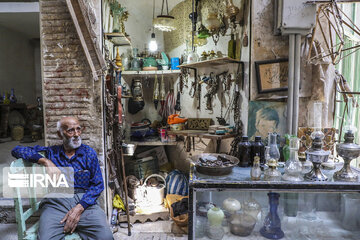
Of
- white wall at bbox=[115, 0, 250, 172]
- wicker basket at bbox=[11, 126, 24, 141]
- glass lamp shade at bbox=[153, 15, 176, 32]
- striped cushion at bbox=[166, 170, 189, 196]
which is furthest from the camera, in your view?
wicker basket at bbox=[11, 126, 24, 141]

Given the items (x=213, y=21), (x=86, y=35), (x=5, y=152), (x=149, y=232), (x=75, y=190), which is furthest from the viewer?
(x=5, y=152)

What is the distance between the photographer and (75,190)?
8.82 ft

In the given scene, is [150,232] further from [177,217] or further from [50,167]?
[50,167]

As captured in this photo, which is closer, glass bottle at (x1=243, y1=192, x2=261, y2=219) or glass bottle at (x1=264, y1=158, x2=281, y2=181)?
glass bottle at (x1=264, y1=158, x2=281, y2=181)

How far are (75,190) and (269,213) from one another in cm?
200

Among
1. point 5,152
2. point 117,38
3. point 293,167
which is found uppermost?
point 117,38

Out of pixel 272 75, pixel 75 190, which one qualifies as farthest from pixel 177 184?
pixel 272 75

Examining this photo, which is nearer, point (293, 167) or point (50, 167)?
point (293, 167)

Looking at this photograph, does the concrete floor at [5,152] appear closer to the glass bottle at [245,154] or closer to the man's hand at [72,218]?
the man's hand at [72,218]

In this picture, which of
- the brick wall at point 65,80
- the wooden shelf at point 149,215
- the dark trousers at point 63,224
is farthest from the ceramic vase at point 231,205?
the wooden shelf at point 149,215

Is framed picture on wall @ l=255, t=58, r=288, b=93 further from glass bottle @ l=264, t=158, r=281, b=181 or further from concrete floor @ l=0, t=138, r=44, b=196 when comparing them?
concrete floor @ l=0, t=138, r=44, b=196

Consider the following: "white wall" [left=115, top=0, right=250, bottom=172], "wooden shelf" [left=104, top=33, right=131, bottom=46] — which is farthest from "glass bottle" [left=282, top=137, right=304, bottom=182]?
"wooden shelf" [left=104, top=33, right=131, bottom=46]

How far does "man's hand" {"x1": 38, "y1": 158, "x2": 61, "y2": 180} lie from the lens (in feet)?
8.36

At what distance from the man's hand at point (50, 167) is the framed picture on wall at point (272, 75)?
2.52 m
